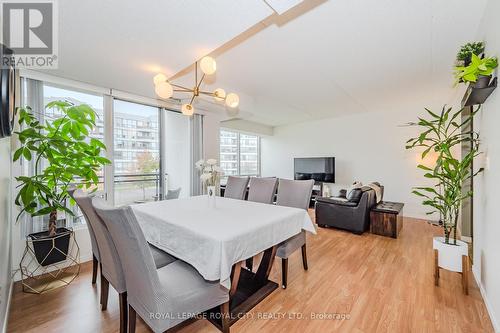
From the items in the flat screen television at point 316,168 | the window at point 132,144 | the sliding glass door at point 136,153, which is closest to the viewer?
the window at point 132,144

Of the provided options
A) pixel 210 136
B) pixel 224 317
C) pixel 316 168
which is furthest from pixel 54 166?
pixel 316 168

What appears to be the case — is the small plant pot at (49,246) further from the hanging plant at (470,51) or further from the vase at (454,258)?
the hanging plant at (470,51)

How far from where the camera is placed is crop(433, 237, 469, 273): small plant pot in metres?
2.03

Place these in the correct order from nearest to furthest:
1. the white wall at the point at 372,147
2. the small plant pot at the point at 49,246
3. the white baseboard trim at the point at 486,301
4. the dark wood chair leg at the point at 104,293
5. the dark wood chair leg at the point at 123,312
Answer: the dark wood chair leg at the point at 123,312 < the white baseboard trim at the point at 486,301 < the dark wood chair leg at the point at 104,293 < the small plant pot at the point at 49,246 < the white wall at the point at 372,147

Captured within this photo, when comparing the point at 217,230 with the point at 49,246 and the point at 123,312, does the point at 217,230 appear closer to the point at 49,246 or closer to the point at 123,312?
the point at 123,312

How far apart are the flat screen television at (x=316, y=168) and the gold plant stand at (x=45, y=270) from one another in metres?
5.27

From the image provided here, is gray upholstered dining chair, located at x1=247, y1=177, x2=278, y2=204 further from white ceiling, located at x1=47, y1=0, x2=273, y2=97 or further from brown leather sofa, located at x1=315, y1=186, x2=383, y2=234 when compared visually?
white ceiling, located at x1=47, y1=0, x2=273, y2=97

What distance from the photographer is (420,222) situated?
174 inches

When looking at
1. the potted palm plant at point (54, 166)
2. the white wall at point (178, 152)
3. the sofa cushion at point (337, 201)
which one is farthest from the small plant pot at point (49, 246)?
the sofa cushion at point (337, 201)

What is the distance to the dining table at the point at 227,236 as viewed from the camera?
137 centimetres

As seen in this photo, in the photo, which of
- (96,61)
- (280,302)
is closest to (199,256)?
(280,302)

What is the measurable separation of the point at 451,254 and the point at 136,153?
4.35 metres

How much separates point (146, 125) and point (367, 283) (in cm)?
396

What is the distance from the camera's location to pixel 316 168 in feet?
19.8
